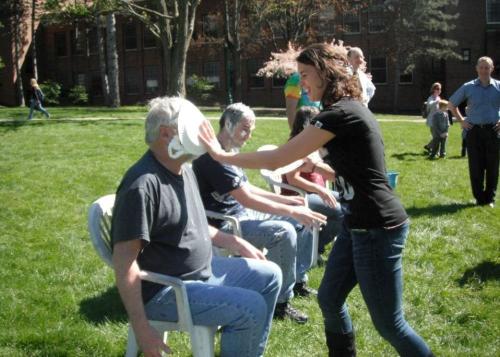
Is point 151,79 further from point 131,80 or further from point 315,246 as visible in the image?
point 315,246

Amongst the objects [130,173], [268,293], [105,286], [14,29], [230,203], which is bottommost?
[105,286]

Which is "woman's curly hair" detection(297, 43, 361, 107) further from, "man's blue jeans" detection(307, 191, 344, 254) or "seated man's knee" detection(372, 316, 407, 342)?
"man's blue jeans" detection(307, 191, 344, 254)

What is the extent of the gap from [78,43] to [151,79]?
7.19 m

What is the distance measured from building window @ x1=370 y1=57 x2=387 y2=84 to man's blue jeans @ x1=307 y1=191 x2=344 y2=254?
1306 inches

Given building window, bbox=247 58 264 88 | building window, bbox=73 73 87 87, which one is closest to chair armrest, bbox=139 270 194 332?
building window, bbox=247 58 264 88

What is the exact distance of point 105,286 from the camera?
496 centimetres

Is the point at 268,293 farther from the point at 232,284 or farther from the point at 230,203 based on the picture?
the point at 230,203

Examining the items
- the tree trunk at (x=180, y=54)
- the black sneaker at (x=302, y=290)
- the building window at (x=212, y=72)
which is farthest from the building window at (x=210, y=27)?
the black sneaker at (x=302, y=290)

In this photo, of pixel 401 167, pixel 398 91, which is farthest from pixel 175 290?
pixel 398 91

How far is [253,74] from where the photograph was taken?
4050 cm

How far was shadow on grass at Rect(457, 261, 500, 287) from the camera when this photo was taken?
5.27m

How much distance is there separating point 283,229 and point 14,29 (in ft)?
130

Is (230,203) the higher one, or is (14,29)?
(14,29)

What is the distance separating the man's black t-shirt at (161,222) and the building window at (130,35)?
1719 inches
